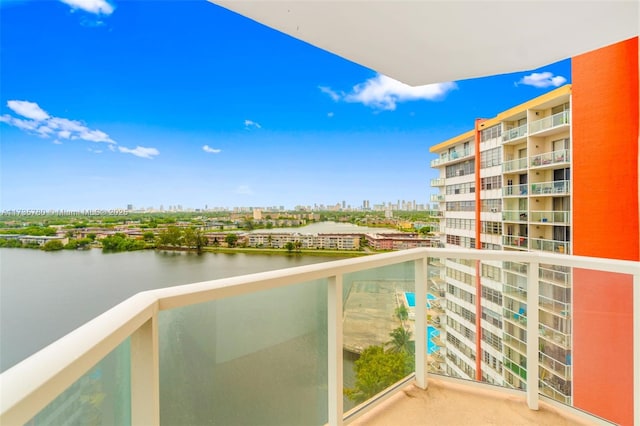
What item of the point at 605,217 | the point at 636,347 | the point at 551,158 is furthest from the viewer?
the point at 551,158

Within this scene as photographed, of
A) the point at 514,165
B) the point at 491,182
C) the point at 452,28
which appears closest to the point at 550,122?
the point at 514,165

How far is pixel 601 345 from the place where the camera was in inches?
67.9

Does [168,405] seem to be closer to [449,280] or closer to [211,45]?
[449,280]

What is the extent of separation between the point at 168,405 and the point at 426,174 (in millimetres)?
4564

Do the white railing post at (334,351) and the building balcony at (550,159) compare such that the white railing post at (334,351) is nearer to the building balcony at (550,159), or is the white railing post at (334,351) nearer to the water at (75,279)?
the water at (75,279)

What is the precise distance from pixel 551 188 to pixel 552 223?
16.3 inches

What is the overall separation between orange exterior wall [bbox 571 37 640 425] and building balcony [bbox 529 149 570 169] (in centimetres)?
16

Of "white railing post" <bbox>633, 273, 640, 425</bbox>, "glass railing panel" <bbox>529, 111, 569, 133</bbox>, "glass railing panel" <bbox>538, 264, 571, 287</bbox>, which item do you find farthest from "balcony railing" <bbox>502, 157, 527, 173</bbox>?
"white railing post" <bbox>633, 273, 640, 425</bbox>

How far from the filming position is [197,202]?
10.1ft

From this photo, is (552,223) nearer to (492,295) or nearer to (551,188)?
(551,188)

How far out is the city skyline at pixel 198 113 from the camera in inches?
95.5

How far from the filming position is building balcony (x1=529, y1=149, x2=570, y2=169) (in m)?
3.29

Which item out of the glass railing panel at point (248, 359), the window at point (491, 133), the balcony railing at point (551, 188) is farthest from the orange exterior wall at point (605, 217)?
the glass railing panel at point (248, 359)

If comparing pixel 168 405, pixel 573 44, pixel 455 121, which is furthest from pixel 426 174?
pixel 168 405
